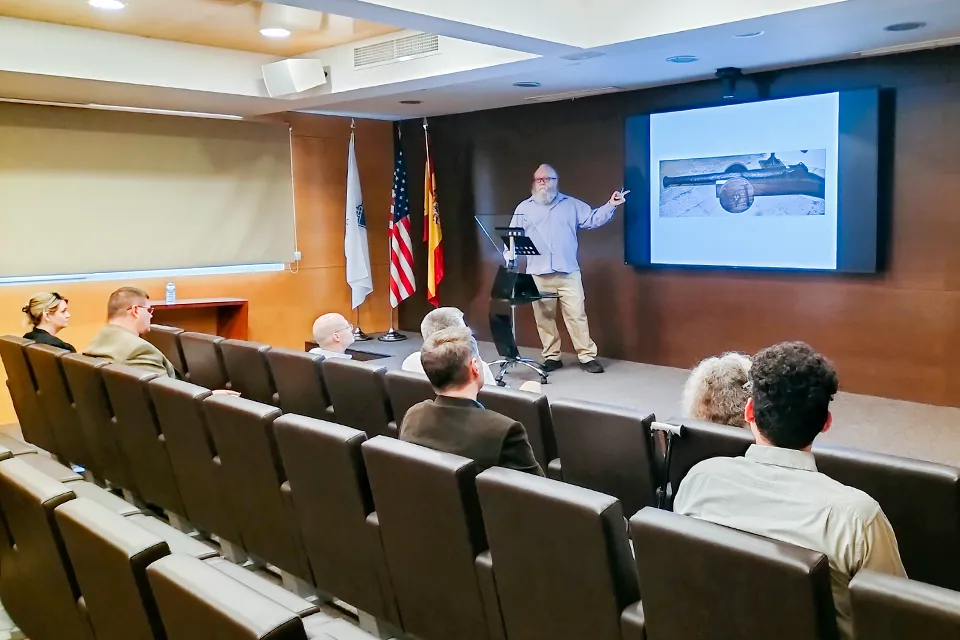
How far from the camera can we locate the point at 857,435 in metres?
4.94

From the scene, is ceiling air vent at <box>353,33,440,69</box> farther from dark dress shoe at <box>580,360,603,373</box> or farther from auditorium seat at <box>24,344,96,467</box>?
auditorium seat at <box>24,344,96,467</box>

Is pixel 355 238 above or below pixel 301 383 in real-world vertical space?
above

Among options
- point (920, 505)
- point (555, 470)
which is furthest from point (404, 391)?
point (920, 505)

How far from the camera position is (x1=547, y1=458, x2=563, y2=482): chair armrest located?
3.04 m

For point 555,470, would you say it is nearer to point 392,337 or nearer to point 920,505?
point 920,505

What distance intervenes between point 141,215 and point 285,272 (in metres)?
1.56

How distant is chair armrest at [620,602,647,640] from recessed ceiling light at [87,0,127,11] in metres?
5.11

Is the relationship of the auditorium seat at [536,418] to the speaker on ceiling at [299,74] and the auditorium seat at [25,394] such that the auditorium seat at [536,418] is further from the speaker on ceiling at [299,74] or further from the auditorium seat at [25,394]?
the speaker on ceiling at [299,74]

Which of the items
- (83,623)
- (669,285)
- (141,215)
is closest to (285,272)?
(141,215)

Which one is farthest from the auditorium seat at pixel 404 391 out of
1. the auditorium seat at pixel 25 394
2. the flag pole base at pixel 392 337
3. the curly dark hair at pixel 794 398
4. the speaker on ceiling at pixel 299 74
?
the flag pole base at pixel 392 337

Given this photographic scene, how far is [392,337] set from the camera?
877cm

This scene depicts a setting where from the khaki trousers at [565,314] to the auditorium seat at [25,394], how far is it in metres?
4.09

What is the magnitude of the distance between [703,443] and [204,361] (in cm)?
340

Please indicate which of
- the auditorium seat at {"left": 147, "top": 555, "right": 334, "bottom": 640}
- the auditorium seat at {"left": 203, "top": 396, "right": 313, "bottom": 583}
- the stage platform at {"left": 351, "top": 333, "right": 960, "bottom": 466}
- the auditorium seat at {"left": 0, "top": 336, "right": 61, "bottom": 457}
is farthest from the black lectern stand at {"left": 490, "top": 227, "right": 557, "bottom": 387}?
the auditorium seat at {"left": 147, "top": 555, "right": 334, "bottom": 640}
